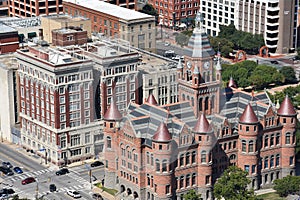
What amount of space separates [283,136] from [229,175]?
18451 millimetres

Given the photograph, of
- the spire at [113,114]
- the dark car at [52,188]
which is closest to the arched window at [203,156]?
the spire at [113,114]

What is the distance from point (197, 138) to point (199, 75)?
43.3 ft

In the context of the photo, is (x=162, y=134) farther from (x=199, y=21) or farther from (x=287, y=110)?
(x=287, y=110)

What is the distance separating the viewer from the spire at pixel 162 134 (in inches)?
6855

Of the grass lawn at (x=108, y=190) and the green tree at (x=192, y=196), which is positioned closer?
the green tree at (x=192, y=196)

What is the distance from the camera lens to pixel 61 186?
194000mm

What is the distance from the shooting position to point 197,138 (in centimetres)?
17950

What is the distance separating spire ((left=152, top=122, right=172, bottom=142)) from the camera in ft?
571

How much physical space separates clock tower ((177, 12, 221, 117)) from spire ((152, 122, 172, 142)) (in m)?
11.4

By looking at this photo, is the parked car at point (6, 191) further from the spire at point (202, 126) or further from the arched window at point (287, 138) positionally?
the arched window at point (287, 138)

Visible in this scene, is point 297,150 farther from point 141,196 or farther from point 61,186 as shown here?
point 61,186

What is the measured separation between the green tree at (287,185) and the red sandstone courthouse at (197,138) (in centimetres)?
613

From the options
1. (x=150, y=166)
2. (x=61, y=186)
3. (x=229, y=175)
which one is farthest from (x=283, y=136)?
(x=61, y=186)

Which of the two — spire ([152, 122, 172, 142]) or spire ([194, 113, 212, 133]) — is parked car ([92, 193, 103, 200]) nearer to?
spire ([152, 122, 172, 142])
